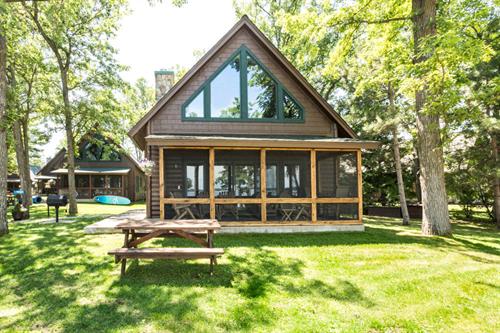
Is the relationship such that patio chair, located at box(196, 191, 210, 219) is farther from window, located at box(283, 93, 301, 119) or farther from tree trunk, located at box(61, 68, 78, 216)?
tree trunk, located at box(61, 68, 78, 216)

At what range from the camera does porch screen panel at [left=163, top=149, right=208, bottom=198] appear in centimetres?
1052

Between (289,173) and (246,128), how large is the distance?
2.34 m

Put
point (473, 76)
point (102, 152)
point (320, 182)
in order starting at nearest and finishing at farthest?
point (320, 182) < point (473, 76) < point (102, 152)

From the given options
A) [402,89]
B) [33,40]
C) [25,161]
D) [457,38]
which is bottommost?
[25,161]

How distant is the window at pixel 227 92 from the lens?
1070 cm

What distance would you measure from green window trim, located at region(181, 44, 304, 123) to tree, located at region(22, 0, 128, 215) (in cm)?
701

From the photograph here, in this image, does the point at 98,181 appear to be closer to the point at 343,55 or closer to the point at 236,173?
the point at 236,173

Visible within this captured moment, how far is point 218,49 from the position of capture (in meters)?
10.6

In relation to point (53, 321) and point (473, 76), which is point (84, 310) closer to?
point (53, 321)

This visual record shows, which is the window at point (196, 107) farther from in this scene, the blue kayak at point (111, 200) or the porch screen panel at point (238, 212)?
the blue kayak at point (111, 200)

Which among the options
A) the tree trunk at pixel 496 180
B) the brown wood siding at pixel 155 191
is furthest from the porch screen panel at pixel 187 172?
the tree trunk at pixel 496 180

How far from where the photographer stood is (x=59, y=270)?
215 inches

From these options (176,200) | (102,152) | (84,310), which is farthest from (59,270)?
(102,152)

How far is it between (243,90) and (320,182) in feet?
15.6
